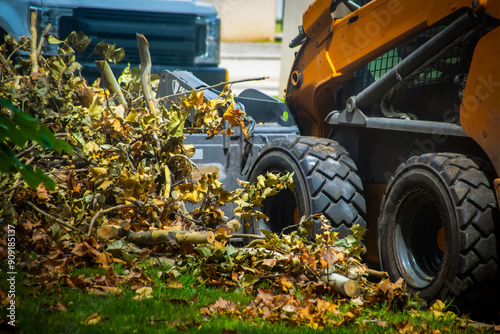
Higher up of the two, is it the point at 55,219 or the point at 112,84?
the point at 112,84

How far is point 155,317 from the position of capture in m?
3.15

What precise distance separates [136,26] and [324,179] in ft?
14.4

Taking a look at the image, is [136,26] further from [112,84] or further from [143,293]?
[143,293]

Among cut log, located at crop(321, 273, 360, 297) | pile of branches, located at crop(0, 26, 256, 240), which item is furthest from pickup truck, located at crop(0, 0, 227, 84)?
cut log, located at crop(321, 273, 360, 297)

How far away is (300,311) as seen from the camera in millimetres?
3285

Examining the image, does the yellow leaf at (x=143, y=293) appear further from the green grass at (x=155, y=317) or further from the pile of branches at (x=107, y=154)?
the pile of branches at (x=107, y=154)

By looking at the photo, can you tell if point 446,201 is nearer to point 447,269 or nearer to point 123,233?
point 447,269

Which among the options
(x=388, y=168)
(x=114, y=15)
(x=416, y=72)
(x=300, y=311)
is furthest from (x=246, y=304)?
(x=114, y=15)

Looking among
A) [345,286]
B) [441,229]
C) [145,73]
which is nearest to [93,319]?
[345,286]

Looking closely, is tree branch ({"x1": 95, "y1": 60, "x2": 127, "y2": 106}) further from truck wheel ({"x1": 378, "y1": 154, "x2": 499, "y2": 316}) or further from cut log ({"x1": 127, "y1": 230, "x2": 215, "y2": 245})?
truck wheel ({"x1": 378, "y1": 154, "x2": 499, "y2": 316})

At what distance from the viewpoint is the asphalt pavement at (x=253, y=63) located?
21078 millimetres

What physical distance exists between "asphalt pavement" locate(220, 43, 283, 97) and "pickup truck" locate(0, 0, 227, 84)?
11282 mm

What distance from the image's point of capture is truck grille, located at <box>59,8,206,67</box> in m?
7.51

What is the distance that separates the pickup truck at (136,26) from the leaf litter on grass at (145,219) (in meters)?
1.85
